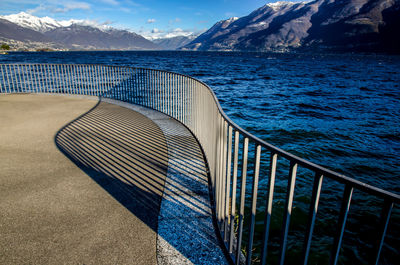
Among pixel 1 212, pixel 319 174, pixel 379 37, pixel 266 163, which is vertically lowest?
pixel 266 163

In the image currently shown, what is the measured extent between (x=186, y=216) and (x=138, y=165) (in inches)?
70.1

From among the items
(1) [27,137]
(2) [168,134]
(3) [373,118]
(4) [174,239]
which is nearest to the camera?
(4) [174,239]

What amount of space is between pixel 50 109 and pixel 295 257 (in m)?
8.55

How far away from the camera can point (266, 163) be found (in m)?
8.24

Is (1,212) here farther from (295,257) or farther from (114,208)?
(295,257)

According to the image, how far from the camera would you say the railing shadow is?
3297 millimetres

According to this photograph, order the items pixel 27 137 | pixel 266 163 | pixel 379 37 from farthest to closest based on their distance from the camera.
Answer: pixel 379 37 → pixel 266 163 → pixel 27 137

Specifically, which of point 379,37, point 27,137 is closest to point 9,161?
point 27,137

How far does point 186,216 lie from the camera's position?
328 centimetres

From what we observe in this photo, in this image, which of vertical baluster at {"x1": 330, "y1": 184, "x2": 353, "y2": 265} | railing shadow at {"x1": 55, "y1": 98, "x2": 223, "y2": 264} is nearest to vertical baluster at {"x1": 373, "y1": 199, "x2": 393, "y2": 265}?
vertical baluster at {"x1": 330, "y1": 184, "x2": 353, "y2": 265}

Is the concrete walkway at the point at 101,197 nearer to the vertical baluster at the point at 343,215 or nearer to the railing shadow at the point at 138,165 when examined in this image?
the railing shadow at the point at 138,165

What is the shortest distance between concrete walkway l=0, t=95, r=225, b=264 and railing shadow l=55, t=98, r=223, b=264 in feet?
0.05

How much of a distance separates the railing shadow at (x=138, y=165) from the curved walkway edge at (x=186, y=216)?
0.01m

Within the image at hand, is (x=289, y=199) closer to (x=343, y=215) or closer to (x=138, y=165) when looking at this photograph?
(x=343, y=215)
